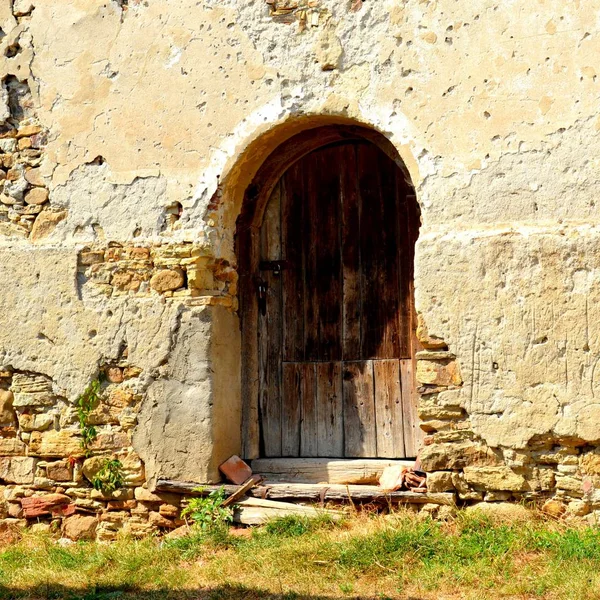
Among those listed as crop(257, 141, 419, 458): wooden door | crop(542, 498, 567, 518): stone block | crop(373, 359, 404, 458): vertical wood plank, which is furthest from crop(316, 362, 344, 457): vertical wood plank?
crop(542, 498, 567, 518): stone block

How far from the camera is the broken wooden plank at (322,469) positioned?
5223 millimetres

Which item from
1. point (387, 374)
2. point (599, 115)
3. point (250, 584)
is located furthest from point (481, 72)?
point (250, 584)

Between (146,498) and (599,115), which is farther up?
(599,115)

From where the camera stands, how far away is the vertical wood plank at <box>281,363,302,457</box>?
5543 millimetres

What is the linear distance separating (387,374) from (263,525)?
3.98ft

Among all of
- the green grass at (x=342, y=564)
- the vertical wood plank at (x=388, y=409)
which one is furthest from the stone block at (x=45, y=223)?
the vertical wood plank at (x=388, y=409)

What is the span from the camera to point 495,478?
4.65 m

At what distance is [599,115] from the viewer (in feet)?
14.9

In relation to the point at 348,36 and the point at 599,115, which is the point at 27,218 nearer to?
the point at 348,36

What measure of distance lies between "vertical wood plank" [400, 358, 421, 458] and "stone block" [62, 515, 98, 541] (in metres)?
2.01

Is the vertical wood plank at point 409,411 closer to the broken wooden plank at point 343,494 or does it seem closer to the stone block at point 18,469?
the broken wooden plank at point 343,494

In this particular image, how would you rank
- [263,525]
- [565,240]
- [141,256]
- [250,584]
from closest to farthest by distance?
[250,584]
[565,240]
[263,525]
[141,256]

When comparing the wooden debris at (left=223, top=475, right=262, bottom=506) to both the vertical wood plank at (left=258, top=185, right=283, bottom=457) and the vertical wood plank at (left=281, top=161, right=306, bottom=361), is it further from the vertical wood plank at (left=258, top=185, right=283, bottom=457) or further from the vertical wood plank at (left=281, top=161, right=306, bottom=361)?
the vertical wood plank at (left=281, top=161, right=306, bottom=361)

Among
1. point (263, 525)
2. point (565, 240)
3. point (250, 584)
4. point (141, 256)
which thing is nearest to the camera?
point (250, 584)
